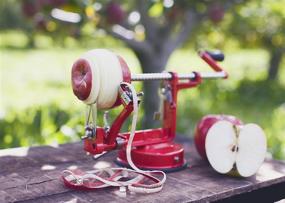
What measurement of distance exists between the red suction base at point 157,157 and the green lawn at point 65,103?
143 cm

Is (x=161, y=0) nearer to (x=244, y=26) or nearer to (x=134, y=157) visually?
(x=134, y=157)

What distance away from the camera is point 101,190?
193 centimetres

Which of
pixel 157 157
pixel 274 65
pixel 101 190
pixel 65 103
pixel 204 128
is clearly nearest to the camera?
pixel 101 190

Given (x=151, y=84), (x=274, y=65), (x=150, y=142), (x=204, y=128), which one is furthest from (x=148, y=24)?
(x=274, y=65)

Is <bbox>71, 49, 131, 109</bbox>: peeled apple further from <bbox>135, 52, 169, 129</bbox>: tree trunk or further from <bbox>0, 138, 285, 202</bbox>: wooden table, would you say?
Answer: <bbox>135, 52, 169, 129</bbox>: tree trunk

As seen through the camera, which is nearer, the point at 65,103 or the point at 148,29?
the point at 148,29

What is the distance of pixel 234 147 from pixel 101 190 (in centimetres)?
63

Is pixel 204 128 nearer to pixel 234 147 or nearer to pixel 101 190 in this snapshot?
pixel 234 147

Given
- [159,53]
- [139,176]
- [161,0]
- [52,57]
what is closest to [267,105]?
[159,53]

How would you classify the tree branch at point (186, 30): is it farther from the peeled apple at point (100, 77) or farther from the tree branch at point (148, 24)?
the peeled apple at point (100, 77)

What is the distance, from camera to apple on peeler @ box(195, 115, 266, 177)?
2195mm

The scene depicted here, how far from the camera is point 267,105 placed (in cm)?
706

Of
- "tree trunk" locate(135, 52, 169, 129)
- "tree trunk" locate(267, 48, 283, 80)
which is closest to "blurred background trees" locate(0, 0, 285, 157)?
"tree trunk" locate(135, 52, 169, 129)

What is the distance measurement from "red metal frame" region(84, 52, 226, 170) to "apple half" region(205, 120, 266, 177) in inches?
6.4
